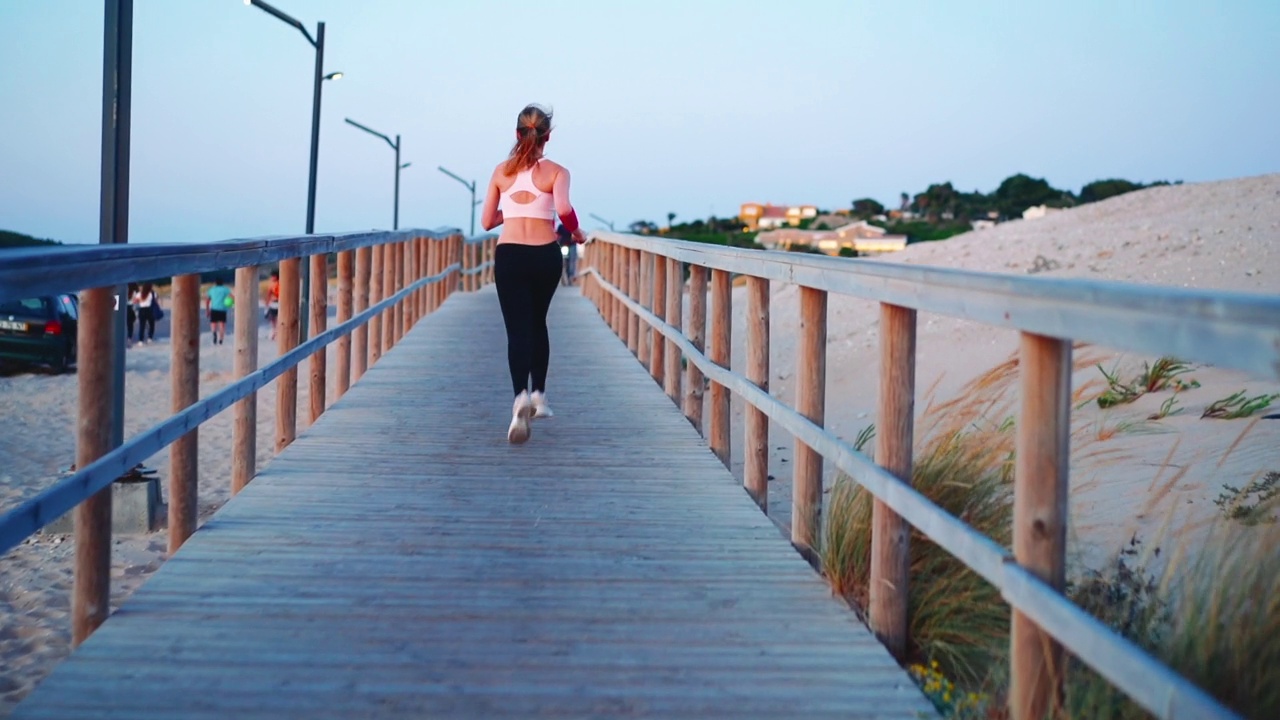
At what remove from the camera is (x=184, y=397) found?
5.46 m

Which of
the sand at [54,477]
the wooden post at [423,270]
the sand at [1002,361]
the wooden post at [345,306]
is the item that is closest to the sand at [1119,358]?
Result: the sand at [1002,361]

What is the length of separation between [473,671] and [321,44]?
62.0 ft

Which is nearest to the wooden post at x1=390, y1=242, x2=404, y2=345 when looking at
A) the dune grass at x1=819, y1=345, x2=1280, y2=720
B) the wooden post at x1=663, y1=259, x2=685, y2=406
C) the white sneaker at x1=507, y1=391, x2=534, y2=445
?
the wooden post at x1=663, y1=259, x2=685, y2=406

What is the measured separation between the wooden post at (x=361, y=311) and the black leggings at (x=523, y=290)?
283cm

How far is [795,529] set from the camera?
210 inches

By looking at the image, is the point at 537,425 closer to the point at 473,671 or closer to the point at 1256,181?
the point at 473,671

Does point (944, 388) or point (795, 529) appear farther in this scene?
point (944, 388)

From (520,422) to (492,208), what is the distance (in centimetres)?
126

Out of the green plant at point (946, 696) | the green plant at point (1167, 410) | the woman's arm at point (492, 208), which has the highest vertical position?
the woman's arm at point (492, 208)

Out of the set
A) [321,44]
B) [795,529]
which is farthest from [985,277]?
[321,44]

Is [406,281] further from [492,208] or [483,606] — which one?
[483,606]

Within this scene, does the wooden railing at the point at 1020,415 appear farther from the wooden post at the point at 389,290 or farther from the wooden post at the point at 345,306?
the wooden post at the point at 389,290

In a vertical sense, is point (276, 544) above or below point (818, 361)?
below

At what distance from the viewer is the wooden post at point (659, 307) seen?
9.98 metres
